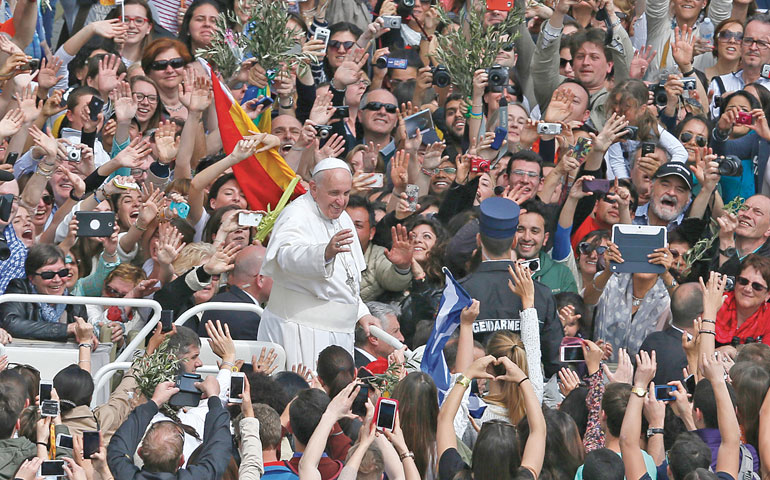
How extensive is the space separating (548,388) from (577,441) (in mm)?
1772

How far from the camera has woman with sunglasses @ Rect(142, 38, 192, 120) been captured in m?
11.7

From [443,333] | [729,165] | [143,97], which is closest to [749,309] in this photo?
[729,165]

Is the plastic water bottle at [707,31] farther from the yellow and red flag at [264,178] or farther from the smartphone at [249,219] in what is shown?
the smartphone at [249,219]

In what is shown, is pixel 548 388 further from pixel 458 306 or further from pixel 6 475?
pixel 6 475

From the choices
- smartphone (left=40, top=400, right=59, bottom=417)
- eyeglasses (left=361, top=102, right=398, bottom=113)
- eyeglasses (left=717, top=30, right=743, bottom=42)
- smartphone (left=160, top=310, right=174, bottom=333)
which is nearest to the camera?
smartphone (left=40, top=400, right=59, bottom=417)

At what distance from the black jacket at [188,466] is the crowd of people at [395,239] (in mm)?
14

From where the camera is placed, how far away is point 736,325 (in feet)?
32.5

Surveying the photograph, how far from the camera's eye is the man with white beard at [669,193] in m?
11.1

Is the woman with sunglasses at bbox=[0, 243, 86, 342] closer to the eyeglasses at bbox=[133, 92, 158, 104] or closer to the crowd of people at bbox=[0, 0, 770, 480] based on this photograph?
the crowd of people at bbox=[0, 0, 770, 480]

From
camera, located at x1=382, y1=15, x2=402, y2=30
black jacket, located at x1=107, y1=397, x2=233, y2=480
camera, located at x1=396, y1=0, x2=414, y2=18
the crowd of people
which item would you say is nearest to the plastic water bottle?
the crowd of people

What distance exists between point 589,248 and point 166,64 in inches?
149

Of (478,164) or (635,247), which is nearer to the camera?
(635,247)

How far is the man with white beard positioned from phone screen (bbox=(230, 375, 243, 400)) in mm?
5094

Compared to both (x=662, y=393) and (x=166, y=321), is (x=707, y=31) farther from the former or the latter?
(x=166, y=321)
